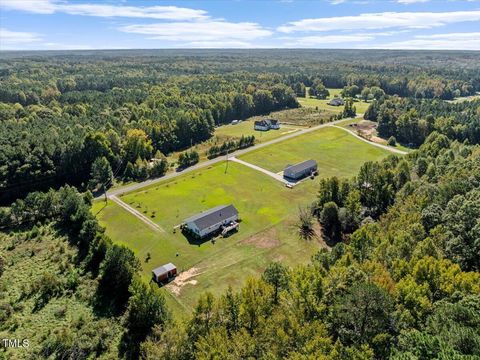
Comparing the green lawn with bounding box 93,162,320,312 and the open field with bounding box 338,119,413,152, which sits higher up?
the green lawn with bounding box 93,162,320,312

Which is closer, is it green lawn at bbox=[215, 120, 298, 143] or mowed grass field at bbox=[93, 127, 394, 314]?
mowed grass field at bbox=[93, 127, 394, 314]

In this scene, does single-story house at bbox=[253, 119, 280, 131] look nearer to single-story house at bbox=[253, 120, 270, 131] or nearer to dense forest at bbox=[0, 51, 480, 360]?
single-story house at bbox=[253, 120, 270, 131]

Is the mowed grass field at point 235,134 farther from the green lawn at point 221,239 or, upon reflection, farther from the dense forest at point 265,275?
the green lawn at point 221,239

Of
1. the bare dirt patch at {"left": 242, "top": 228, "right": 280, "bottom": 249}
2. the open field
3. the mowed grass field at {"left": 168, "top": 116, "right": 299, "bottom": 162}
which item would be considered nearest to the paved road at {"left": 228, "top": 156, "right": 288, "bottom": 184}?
the mowed grass field at {"left": 168, "top": 116, "right": 299, "bottom": 162}

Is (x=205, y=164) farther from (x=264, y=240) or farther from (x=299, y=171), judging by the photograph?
(x=264, y=240)

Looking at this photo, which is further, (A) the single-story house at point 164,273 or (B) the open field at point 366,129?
(B) the open field at point 366,129

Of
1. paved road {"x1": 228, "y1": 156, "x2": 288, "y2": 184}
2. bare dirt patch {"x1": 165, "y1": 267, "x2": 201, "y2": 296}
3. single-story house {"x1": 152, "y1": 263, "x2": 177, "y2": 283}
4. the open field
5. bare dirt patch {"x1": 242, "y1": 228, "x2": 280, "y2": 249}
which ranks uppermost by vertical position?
single-story house {"x1": 152, "y1": 263, "x2": 177, "y2": 283}

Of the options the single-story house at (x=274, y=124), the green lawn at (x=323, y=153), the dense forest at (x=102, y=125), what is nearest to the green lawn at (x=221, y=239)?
the green lawn at (x=323, y=153)

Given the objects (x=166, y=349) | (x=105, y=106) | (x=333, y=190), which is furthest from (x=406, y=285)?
(x=105, y=106)
